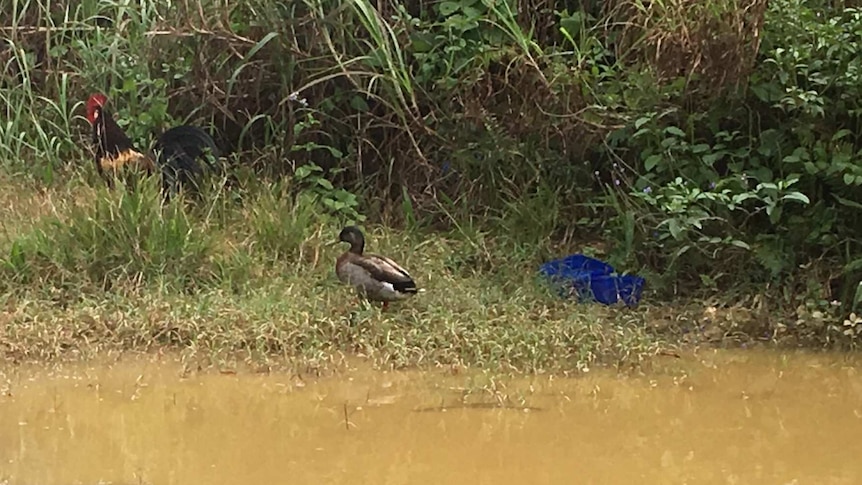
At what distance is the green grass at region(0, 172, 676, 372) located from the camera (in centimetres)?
512

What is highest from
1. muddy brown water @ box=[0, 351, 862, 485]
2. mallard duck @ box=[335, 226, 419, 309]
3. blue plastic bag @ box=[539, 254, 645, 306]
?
muddy brown water @ box=[0, 351, 862, 485]

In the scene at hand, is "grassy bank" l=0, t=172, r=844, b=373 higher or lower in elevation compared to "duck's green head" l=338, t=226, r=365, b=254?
lower

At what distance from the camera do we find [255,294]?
571 cm

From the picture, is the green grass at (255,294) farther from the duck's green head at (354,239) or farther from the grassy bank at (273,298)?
the duck's green head at (354,239)

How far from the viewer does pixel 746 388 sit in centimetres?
477

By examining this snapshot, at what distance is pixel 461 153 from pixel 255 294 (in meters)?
1.83

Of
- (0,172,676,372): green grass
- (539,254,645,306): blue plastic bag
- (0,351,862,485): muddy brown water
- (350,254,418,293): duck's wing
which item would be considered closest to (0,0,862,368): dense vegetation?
(0,172,676,372): green grass

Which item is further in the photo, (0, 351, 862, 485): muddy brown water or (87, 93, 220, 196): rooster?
(87, 93, 220, 196): rooster

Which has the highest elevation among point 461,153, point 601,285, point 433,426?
point 433,426

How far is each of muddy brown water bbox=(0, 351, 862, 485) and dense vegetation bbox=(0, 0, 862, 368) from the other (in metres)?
0.40

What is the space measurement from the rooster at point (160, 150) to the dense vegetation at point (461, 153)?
0.19m

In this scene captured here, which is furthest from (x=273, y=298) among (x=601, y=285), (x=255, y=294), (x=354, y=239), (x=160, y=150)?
(x=160, y=150)

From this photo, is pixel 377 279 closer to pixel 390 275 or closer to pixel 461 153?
pixel 390 275

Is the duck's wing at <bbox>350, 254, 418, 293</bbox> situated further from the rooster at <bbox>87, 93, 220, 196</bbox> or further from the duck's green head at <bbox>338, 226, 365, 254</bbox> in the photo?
the rooster at <bbox>87, 93, 220, 196</bbox>
